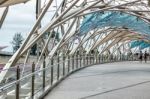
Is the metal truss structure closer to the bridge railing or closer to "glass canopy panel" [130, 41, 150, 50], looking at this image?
the bridge railing

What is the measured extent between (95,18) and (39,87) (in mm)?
52636

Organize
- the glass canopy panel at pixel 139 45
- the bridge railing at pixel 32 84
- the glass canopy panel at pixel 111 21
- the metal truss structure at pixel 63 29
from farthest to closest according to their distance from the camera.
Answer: the glass canopy panel at pixel 139 45, the glass canopy panel at pixel 111 21, the metal truss structure at pixel 63 29, the bridge railing at pixel 32 84

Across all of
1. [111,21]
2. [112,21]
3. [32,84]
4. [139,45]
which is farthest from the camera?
[139,45]

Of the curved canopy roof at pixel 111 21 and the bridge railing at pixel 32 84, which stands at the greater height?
the curved canopy roof at pixel 111 21

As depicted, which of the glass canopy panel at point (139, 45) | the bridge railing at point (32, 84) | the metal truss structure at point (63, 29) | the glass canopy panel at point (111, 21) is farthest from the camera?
the glass canopy panel at point (139, 45)

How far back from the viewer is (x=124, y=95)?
18219 mm

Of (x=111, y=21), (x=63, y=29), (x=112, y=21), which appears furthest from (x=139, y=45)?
(x=63, y=29)

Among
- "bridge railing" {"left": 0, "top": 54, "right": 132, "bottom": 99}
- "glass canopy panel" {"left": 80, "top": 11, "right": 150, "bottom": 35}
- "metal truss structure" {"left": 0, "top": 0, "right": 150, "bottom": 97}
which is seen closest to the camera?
"bridge railing" {"left": 0, "top": 54, "right": 132, "bottom": 99}

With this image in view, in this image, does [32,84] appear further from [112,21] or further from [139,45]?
[139,45]

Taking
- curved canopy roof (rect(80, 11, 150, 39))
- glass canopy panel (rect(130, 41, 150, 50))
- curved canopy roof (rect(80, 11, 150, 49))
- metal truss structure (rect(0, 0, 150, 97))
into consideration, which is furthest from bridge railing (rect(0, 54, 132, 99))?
glass canopy panel (rect(130, 41, 150, 50))

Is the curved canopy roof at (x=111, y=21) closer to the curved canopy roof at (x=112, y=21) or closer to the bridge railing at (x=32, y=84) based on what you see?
the curved canopy roof at (x=112, y=21)

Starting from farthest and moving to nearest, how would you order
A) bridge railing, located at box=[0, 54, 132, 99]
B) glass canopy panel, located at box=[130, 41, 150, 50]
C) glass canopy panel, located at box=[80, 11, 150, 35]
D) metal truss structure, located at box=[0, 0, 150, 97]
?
glass canopy panel, located at box=[130, 41, 150, 50] → glass canopy panel, located at box=[80, 11, 150, 35] → metal truss structure, located at box=[0, 0, 150, 97] → bridge railing, located at box=[0, 54, 132, 99]

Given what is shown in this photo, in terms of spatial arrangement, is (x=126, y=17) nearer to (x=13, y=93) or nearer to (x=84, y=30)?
(x=84, y=30)

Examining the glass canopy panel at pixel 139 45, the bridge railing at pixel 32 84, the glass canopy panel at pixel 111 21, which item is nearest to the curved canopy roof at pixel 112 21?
the glass canopy panel at pixel 111 21
